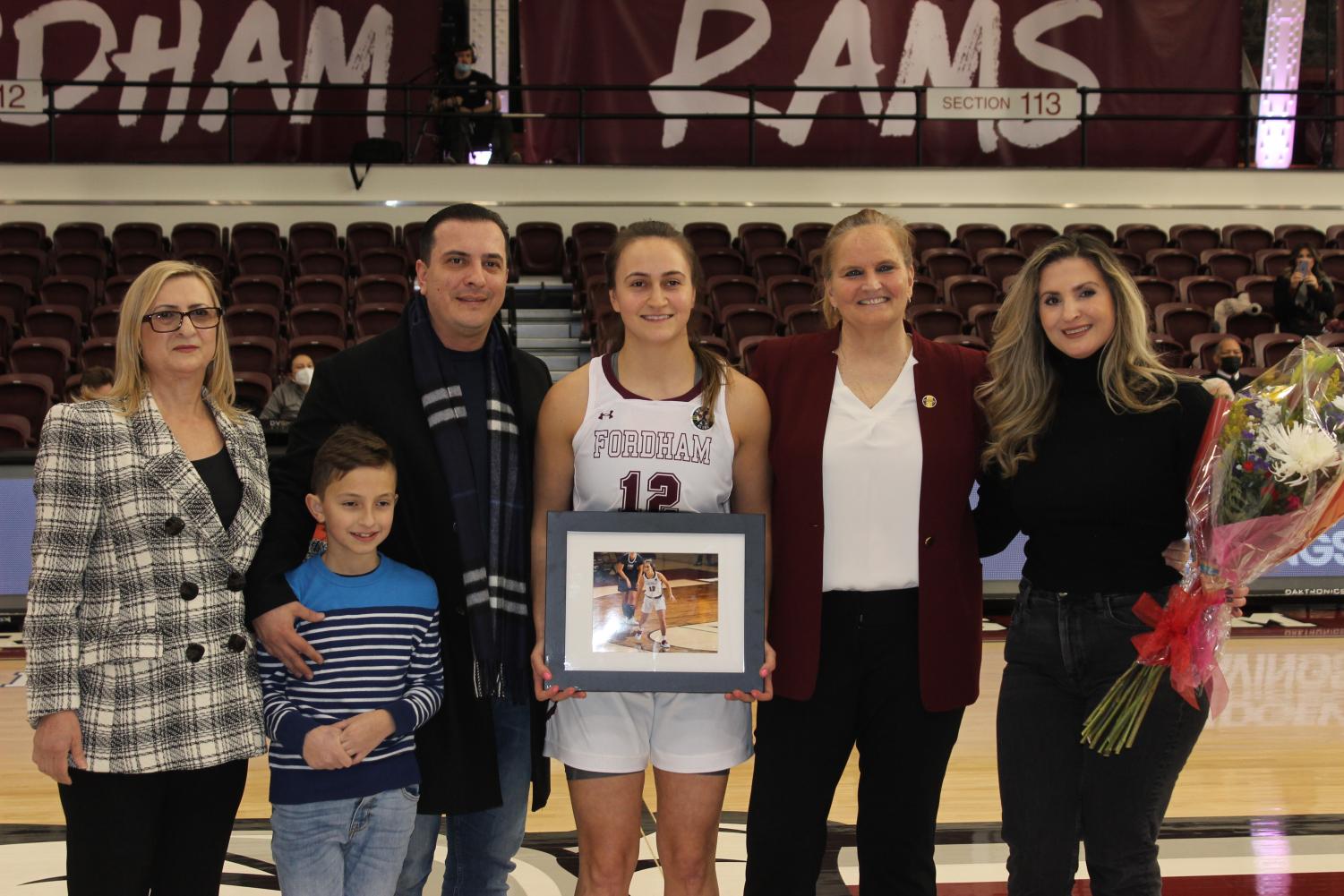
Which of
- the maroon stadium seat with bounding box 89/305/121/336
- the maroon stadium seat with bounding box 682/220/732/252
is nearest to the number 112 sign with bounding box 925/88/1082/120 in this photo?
the maroon stadium seat with bounding box 682/220/732/252

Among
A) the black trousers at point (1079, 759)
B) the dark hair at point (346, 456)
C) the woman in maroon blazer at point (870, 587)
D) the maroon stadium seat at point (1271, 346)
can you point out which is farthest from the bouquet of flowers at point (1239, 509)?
the maroon stadium seat at point (1271, 346)

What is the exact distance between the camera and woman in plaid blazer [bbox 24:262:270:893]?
2.18 metres

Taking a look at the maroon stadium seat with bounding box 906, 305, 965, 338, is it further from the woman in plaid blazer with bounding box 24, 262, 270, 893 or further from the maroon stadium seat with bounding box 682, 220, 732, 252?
the woman in plaid blazer with bounding box 24, 262, 270, 893

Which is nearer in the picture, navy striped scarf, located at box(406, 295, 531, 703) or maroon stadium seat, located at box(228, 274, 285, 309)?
navy striped scarf, located at box(406, 295, 531, 703)

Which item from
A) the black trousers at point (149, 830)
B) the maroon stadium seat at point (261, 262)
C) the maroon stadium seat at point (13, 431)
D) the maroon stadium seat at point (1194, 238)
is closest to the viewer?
the black trousers at point (149, 830)

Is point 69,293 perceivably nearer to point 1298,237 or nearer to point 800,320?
point 800,320

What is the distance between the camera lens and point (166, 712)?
2213 millimetres

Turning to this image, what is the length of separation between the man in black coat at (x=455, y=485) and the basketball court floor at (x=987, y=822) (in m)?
0.36

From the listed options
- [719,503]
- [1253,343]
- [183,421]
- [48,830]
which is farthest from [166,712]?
[1253,343]

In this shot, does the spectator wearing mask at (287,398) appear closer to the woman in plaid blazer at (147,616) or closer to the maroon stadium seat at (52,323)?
the maroon stadium seat at (52,323)

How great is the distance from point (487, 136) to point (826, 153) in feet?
10.9

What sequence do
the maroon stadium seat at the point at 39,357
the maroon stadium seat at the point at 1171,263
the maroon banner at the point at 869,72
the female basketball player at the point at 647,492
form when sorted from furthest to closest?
the maroon banner at the point at 869,72 < the maroon stadium seat at the point at 1171,263 < the maroon stadium seat at the point at 39,357 < the female basketball player at the point at 647,492

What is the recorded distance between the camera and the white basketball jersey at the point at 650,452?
2449 millimetres

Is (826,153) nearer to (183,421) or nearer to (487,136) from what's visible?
(487,136)
